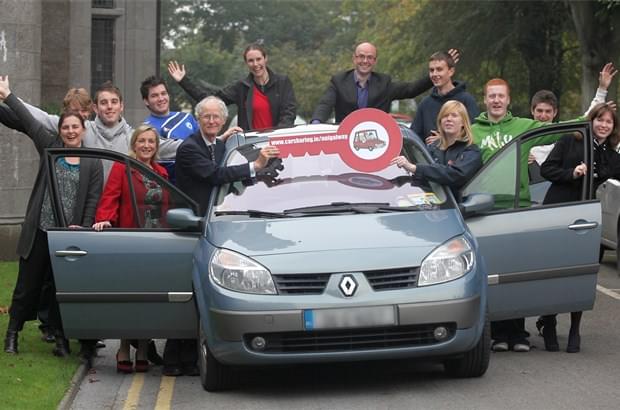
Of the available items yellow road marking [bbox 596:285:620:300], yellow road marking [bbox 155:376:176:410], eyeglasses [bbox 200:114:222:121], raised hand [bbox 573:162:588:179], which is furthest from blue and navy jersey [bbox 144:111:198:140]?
yellow road marking [bbox 596:285:620:300]

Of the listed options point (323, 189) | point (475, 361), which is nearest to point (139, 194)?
point (323, 189)

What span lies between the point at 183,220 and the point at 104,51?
18661mm

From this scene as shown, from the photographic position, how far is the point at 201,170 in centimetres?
1023

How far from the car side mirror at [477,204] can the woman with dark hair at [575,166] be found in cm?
106

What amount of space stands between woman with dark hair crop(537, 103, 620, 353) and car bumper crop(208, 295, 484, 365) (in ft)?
6.40

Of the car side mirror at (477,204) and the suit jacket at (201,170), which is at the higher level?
the suit jacket at (201,170)

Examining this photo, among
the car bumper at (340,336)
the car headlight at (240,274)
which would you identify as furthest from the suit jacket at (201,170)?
the car bumper at (340,336)

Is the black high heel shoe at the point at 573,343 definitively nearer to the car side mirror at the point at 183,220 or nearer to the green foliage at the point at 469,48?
the car side mirror at the point at 183,220

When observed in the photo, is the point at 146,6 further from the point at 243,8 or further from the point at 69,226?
the point at 243,8

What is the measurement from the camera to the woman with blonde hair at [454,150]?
10.1 meters

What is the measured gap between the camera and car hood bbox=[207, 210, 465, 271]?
8.98 m

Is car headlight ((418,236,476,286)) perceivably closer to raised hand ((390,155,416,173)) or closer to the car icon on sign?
raised hand ((390,155,416,173))

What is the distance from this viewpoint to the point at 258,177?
33.1ft

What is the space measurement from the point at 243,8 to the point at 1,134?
336 feet
